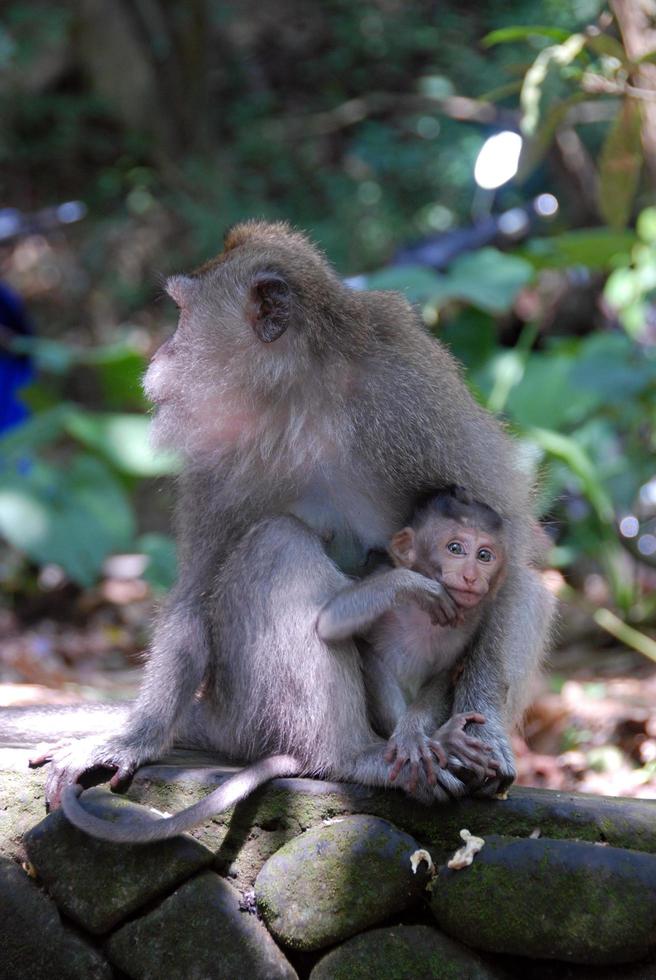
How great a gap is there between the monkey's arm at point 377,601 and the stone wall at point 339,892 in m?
0.38

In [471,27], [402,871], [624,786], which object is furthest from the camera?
[471,27]

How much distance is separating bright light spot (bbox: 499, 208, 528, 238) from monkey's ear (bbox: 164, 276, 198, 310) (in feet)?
16.0

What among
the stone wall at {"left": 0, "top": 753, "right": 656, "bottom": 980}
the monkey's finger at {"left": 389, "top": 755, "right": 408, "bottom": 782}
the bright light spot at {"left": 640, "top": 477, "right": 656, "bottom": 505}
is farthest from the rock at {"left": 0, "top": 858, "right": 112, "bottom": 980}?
the bright light spot at {"left": 640, "top": 477, "right": 656, "bottom": 505}

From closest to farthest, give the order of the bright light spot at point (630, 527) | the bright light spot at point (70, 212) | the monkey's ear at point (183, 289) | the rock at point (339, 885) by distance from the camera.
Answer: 1. the rock at point (339, 885)
2. the monkey's ear at point (183, 289)
3. the bright light spot at point (630, 527)
4. the bright light spot at point (70, 212)

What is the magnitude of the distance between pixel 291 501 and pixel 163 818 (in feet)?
2.68

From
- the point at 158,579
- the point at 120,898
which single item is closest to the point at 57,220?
the point at 158,579

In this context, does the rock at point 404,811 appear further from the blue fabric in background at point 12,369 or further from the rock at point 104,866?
the blue fabric in background at point 12,369

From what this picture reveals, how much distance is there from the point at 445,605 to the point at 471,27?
625 centimetres

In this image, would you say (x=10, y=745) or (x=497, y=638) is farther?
(x=10, y=745)

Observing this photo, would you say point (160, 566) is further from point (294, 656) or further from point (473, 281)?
point (294, 656)

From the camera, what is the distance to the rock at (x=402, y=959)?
95.0 inches

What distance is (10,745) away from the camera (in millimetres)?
3008

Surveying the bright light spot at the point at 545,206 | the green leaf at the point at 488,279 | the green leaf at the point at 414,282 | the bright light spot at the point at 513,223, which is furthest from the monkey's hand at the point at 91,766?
the bright light spot at the point at 545,206

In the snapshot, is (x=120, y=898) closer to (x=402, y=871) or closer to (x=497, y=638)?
(x=402, y=871)
